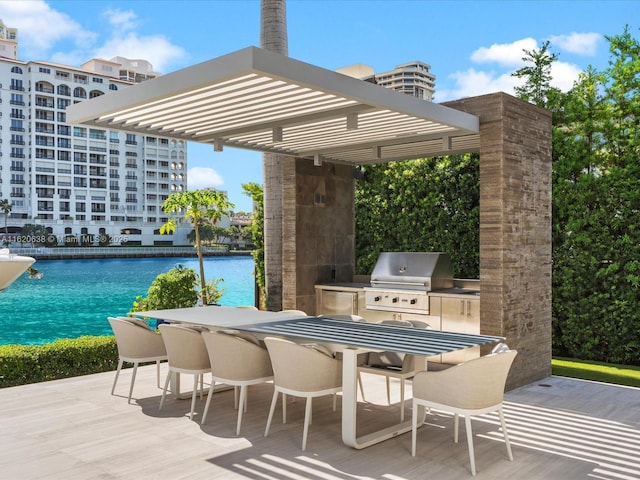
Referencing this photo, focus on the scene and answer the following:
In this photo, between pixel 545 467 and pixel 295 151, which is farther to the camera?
pixel 295 151

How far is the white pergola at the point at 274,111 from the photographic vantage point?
15.5ft

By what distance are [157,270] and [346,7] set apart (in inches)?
819

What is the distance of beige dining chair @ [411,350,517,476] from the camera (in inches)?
179

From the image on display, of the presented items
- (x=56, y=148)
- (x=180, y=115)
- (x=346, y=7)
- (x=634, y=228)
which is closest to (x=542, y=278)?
(x=634, y=228)

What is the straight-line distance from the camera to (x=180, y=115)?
6.15 m

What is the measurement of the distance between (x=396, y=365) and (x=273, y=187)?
4.70 meters

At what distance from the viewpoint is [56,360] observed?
7668 mm

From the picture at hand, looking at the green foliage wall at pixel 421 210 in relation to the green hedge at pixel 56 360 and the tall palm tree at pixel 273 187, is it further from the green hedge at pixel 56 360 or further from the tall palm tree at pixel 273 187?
the green hedge at pixel 56 360

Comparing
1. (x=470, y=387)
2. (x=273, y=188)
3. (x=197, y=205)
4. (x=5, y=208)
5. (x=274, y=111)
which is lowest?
(x=470, y=387)

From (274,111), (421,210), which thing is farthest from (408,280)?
(274,111)

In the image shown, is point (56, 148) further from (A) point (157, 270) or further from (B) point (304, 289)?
(B) point (304, 289)

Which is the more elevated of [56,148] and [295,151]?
[56,148]

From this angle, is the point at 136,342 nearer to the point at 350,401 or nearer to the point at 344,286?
the point at 350,401

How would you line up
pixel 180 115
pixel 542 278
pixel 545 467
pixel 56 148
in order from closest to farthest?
pixel 545 467 < pixel 180 115 < pixel 542 278 < pixel 56 148
